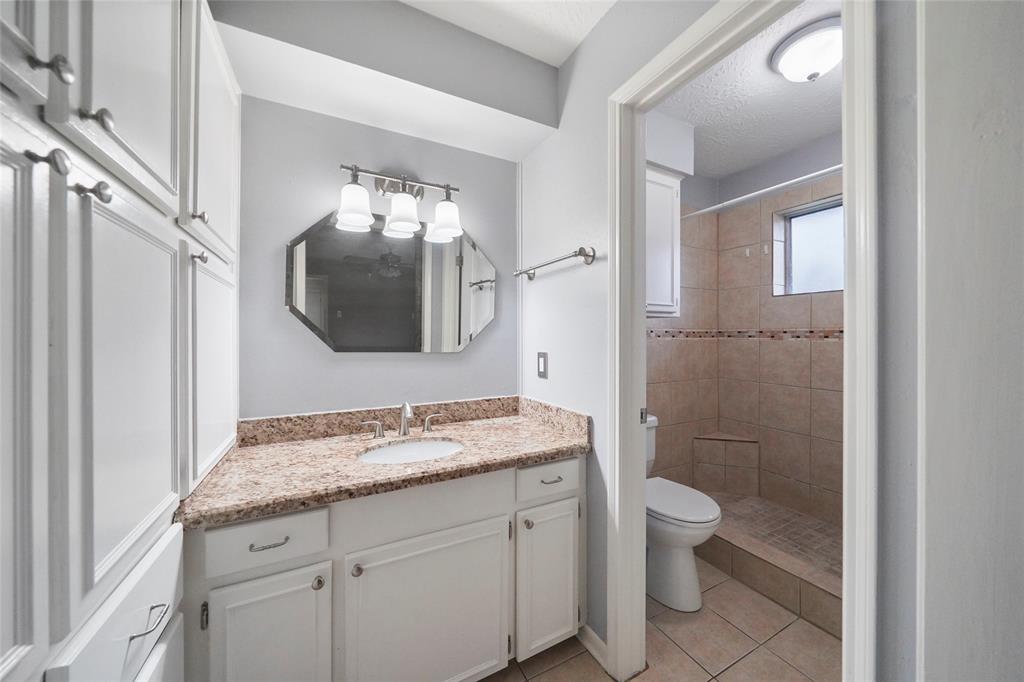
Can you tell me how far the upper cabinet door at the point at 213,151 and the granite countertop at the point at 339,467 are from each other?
2.20 feet

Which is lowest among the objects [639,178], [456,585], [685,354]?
[456,585]

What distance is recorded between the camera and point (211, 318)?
1.09 meters

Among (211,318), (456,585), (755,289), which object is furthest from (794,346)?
(211,318)

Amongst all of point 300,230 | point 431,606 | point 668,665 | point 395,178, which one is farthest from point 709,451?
point 300,230

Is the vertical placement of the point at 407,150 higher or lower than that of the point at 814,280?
higher

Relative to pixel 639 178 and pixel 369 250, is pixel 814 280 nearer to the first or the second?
pixel 639 178

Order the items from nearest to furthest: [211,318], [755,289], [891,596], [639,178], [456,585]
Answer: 1. [891,596]
2. [211,318]
3. [456,585]
4. [639,178]
5. [755,289]

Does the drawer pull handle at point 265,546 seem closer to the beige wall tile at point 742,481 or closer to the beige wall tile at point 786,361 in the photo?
the beige wall tile at point 742,481

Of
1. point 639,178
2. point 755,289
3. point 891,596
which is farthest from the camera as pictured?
point 755,289

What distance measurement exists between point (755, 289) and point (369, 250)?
8.30 ft

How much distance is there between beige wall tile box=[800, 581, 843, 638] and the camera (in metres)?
1.57

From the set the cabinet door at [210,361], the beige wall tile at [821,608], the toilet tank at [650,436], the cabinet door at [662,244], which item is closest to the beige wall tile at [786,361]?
the cabinet door at [662,244]

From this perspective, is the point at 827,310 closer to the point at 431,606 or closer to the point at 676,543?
the point at 676,543

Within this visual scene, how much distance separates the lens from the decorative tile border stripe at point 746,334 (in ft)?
7.61
